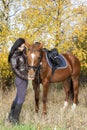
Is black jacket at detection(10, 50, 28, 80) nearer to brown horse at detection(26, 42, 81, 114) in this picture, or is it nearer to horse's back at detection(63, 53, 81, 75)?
brown horse at detection(26, 42, 81, 114)

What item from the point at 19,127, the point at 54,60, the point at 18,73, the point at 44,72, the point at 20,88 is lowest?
the point at 19,127

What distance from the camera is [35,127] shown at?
6137 millimetres

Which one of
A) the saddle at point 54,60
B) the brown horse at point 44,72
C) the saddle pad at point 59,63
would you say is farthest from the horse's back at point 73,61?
the saddle at point 54,60

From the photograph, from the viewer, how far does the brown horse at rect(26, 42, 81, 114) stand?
707 cm

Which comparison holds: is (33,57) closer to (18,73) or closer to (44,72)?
(18,73)

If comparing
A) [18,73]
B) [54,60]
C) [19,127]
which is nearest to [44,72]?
[54,60]

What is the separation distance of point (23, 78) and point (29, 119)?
36.9 inches

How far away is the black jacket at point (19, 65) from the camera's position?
6578mm

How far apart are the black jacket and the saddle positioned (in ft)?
5.84

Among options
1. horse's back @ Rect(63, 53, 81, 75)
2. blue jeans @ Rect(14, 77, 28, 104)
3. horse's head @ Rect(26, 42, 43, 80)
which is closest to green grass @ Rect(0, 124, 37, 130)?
blue jeans @ Rect(14, 77, 28, 104)

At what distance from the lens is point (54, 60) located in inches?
345

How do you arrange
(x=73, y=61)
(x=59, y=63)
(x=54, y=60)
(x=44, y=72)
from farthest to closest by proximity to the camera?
(x=73, y=61) < (x=59, y=63) < (x=54, y=60) < (x=44, y=72)

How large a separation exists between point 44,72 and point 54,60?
1.66 ft

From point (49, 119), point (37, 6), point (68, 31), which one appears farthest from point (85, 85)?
point (49, 119)
